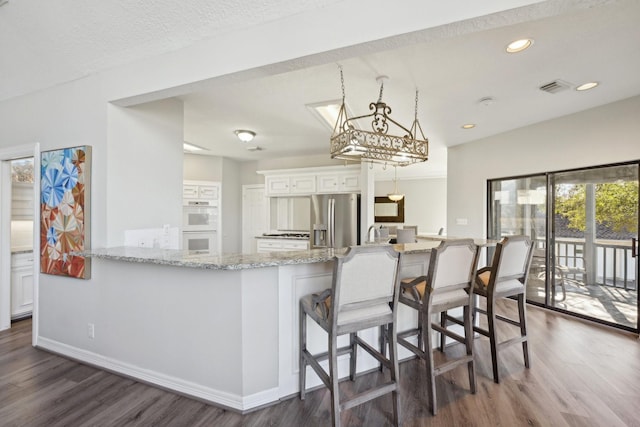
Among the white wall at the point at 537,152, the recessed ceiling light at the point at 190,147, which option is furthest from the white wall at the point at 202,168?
the white wall at the point at 537,152

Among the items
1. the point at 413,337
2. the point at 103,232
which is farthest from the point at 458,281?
the point at 103,232

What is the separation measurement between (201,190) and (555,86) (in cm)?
563

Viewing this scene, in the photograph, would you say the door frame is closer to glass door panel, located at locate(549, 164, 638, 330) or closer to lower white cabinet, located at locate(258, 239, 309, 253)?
lower white cabinet, located at locate(258, 239, 309, 253)

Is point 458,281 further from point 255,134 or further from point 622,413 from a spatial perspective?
point 255,134

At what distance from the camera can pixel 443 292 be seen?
2.05m

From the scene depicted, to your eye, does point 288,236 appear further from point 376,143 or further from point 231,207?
point 376,143

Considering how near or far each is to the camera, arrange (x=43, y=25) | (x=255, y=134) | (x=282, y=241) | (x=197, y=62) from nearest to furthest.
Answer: (x=197, y=62), (x=43, y=25), (x=255, y=134), (x=282, y=241)

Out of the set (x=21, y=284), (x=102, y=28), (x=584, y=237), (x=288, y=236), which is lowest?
(x=21, y=284)

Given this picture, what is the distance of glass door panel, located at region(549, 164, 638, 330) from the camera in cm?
337

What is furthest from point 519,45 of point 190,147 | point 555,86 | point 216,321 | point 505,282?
point 190,147

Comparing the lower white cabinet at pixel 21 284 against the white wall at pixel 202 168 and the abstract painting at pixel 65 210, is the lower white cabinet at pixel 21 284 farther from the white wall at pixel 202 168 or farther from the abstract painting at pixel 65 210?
the white wall at pixel 202 168

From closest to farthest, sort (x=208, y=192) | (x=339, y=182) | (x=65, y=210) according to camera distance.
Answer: (x=65, y=210) → (x=339, y=182) → (x=208, y=192)

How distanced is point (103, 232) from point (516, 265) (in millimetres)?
3458

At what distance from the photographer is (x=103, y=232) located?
97.2 inches
